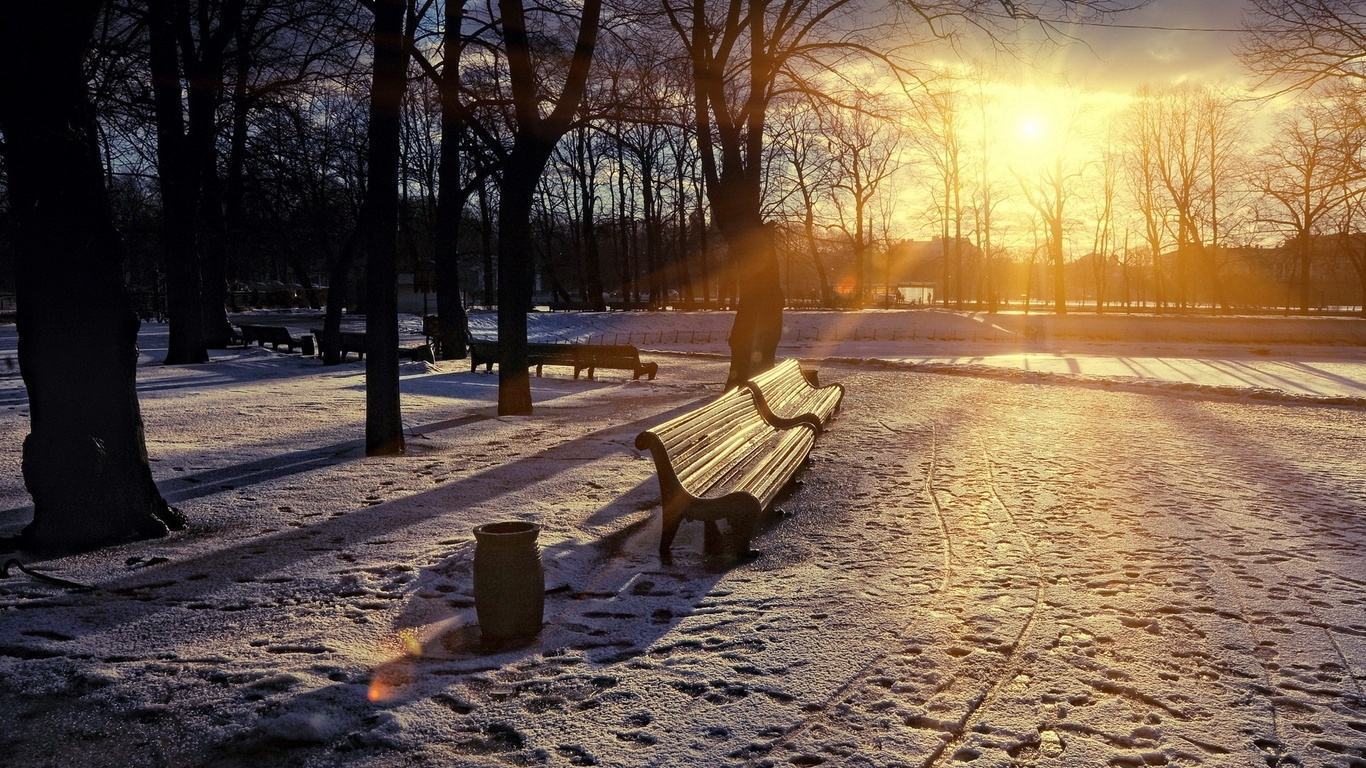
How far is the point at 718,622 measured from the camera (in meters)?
4.61

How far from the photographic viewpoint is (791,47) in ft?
48.7

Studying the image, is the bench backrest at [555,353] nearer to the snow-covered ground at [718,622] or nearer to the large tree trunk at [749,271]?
the large tree trunk at [749,271]

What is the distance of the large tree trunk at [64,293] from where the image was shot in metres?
5.61

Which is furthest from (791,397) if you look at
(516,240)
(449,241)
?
(449,241)

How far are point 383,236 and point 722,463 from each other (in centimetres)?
435

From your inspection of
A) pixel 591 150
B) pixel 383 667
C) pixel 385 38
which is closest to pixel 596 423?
pixel 385 38

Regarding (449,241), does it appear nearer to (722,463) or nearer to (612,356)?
(612,356)

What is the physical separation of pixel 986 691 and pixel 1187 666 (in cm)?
A: 94

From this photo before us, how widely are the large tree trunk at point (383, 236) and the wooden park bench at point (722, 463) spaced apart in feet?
11.1

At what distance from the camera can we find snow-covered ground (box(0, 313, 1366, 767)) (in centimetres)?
339

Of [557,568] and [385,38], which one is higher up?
[385,38]

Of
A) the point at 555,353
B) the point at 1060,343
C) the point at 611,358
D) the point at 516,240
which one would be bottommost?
the point at 1060,343

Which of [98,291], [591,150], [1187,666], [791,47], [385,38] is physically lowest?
[1187,666]

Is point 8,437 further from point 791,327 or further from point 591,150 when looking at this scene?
point 591,150
